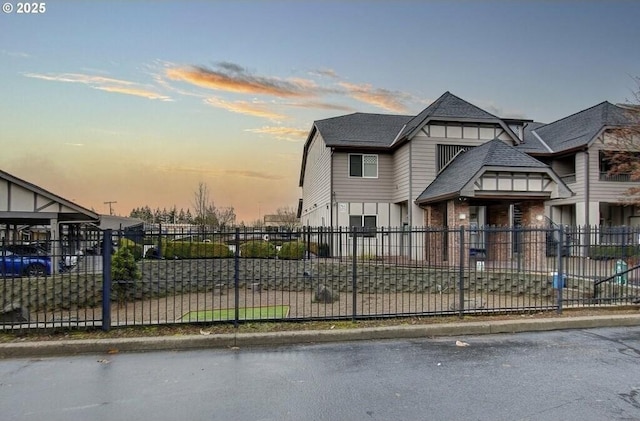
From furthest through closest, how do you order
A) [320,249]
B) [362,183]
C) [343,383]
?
[362,183] < [320,249] < [343,383]

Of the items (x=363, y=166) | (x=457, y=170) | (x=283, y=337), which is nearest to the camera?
(x=283, y=337)

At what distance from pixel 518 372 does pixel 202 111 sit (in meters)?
15.1

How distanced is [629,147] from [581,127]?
16.2 ft

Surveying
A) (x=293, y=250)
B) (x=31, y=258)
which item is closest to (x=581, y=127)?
(x=293, y=250)

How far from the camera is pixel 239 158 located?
25500 mm

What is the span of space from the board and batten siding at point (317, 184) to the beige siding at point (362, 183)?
0.46m

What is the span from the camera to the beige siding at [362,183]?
2061 cm

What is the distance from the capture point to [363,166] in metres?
21.2

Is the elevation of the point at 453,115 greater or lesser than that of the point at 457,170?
greater

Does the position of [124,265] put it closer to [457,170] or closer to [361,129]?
[457,170]

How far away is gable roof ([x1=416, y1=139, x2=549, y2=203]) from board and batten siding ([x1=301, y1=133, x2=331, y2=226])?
16.7 feet

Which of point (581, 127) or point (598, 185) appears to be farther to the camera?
point (581, 127)

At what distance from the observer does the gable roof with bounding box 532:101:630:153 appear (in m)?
20.5

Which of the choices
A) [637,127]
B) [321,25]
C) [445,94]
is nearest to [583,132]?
[637,127]
